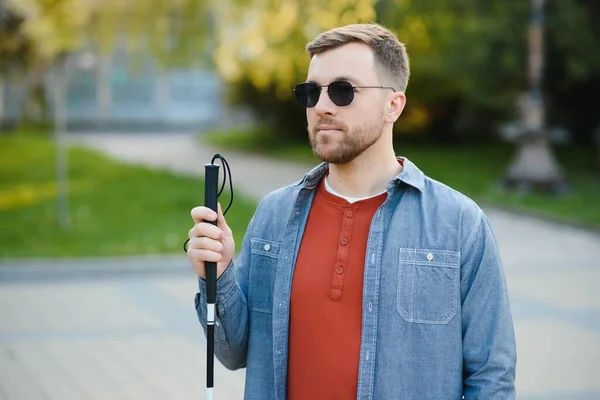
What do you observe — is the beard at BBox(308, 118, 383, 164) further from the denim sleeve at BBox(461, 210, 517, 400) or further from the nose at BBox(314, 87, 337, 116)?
the denim sleeve at BBox(461, 210, 517, 400)

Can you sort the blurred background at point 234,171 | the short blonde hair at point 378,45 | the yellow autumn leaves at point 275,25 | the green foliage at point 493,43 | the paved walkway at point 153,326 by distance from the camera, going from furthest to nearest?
the green foliage at point 493,43 → the yellow autumn leaves at point 275,25 → the blurred background at point 234,171 → the paved walkway at point 153,326 → the short blonde hair at point 378,45

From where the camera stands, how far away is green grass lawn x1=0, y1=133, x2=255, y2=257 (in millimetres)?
12305

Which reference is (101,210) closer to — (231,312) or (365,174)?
(231,312)

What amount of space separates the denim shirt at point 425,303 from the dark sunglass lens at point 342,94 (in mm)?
274

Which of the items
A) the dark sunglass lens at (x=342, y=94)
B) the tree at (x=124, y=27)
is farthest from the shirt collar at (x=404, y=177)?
the tree at (x=124, y=27)

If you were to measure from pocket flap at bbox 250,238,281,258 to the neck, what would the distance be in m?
0.26

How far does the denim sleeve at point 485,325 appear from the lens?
2.68 m

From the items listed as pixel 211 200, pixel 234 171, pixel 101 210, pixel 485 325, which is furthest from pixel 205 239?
pixel 234 171

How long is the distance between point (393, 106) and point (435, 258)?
1.63ft

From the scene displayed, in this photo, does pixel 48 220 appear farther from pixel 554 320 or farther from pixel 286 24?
pixel 554 320

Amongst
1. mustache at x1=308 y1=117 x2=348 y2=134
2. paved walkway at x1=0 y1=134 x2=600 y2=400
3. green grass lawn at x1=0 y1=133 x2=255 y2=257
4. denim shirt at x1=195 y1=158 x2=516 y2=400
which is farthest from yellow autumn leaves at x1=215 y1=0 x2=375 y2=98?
denim shirt at x1=195 y1=158 x2=516 y2=400

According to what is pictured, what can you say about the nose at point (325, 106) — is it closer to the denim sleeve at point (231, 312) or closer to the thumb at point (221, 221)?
the thumb at point (221, 221)

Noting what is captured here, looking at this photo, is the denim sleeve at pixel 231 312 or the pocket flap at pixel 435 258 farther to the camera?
the denim sleeve at pixel 231 312

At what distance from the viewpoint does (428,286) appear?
2.72 meters
